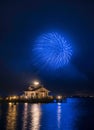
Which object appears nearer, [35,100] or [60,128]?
[60,128]

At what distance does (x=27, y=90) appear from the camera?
123 metres

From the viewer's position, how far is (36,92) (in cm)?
11881

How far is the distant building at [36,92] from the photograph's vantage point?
118 m

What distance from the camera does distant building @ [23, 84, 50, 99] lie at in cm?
11844

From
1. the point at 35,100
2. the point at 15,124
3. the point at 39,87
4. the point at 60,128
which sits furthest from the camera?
the point at 39,87

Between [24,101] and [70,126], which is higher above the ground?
[24,101]

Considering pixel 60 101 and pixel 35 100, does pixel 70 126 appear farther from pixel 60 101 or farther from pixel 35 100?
pixel 60 101

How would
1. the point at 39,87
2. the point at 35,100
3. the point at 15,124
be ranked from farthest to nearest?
the point at 39,87 → the point at 35,100 → the point at 15,124

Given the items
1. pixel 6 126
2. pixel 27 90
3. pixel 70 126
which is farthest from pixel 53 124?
pixel 27 90

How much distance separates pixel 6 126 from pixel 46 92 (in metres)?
69.1

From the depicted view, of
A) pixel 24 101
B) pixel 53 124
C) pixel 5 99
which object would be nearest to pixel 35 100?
pixel 24 101

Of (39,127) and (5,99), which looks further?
(5,99)

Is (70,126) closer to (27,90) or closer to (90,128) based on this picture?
(90,128)

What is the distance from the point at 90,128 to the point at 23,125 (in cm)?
886
